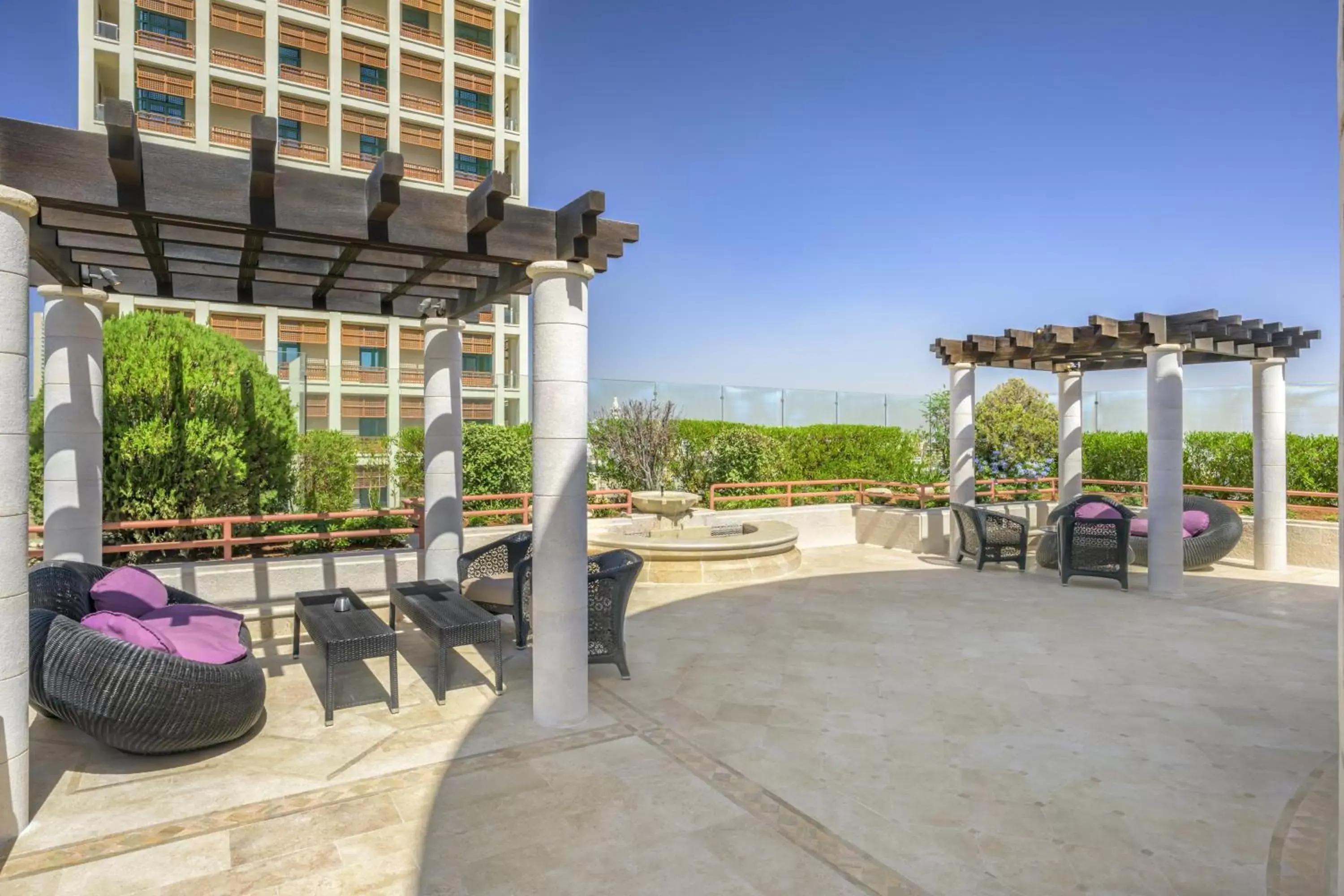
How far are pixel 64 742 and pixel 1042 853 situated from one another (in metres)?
5.24

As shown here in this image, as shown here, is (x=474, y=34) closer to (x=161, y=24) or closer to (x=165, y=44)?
(x=161, y=24)

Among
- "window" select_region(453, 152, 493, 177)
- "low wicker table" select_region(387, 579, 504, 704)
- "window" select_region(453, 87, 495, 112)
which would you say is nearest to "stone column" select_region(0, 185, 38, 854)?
"low wicker table" select_region(387, 579, 504, 704)

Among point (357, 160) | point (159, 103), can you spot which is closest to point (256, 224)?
point (159, 103)

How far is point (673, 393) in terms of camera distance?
19547 millimetres

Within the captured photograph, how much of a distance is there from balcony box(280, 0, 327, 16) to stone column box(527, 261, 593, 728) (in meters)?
29.1

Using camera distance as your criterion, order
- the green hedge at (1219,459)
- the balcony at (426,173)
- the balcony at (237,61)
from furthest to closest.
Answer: the balcony at (426,173) < the balcony at (237,61) < the green hedge at (1219,459)

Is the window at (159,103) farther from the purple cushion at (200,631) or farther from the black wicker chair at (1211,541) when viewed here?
the black wicker chair at (1211,541)

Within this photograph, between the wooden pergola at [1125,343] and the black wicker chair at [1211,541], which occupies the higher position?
the wooden pergola at [1125,343]

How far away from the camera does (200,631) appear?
14.9ft

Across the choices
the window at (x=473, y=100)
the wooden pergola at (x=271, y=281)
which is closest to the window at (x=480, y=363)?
→ the window at (x=473, y=100)

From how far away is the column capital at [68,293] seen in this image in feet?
18.6

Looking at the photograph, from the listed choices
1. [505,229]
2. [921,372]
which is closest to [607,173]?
[505,229]

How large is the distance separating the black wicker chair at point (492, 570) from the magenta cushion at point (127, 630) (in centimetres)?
270

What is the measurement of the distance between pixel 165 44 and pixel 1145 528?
31372mm
